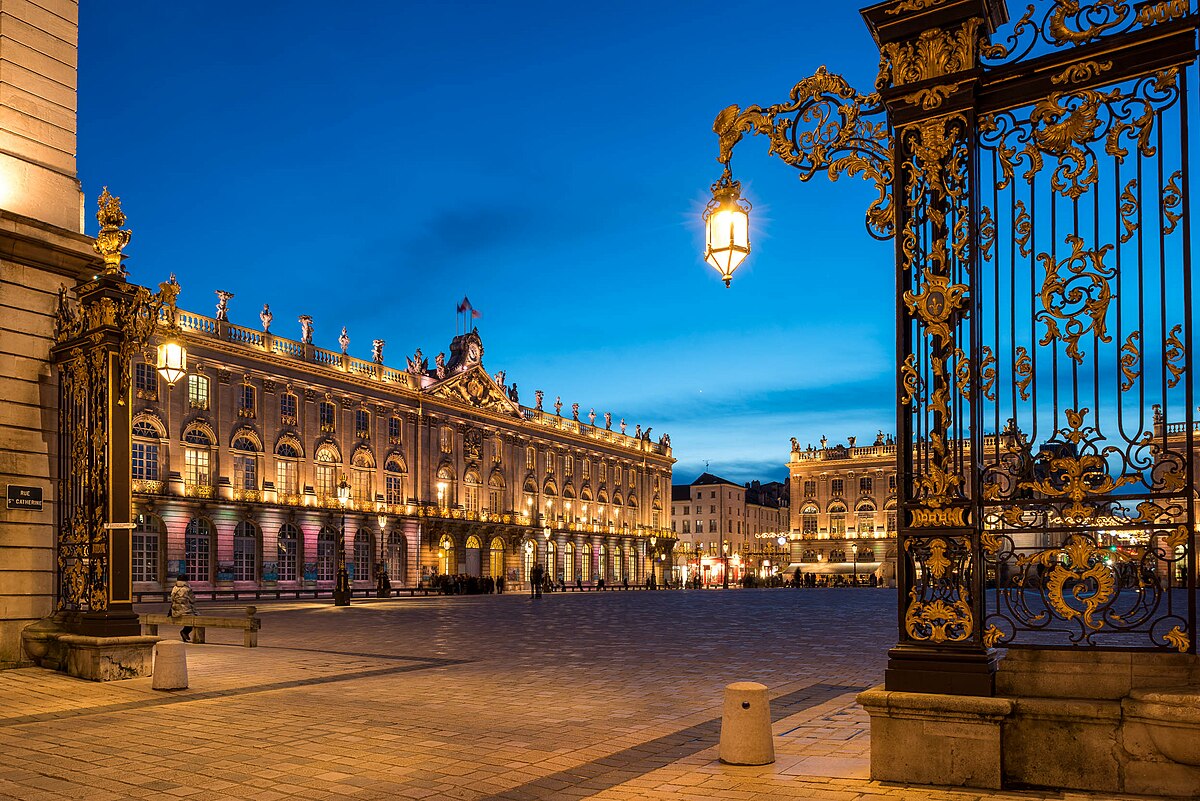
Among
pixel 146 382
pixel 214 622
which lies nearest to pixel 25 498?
pixel 214 622

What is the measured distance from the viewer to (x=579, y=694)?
12266mm

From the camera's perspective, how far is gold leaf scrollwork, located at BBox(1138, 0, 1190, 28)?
6.41 metres

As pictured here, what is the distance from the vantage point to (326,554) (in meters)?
61.2

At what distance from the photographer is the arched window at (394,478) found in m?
67.4

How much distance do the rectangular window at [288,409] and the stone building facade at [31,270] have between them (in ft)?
151

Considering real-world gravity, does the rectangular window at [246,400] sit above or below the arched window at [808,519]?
above

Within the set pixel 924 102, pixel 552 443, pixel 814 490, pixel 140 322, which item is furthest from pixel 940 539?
pixel 814 490

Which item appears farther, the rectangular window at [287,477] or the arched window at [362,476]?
the arched window at [362,476]

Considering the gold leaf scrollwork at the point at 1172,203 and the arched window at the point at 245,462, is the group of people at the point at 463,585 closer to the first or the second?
the arched window at the point at 245,462

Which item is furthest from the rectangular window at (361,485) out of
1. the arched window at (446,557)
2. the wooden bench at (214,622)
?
the wooden bench at (214,622)

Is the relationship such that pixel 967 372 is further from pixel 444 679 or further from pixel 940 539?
pixel 444 679

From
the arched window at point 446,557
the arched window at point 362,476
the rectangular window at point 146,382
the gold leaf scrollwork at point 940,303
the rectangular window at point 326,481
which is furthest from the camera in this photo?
the arched window at point 446,557

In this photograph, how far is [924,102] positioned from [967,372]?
1.76 m

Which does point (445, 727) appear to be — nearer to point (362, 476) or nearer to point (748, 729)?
point (748, 729)
